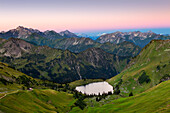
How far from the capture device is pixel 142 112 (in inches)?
3359

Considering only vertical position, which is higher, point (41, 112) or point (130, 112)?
point (130, 112)

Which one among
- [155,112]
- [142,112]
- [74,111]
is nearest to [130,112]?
[142,112]

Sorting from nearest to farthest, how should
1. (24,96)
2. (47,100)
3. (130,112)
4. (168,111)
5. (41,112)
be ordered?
(168,111)
(130,112)
(41,112)
(24,96)
(47,100)

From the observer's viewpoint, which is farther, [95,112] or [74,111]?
[74,111]

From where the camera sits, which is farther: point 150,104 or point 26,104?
point 26,104

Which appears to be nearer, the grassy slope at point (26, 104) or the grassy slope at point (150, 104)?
the grassy slope at point (150, 104)

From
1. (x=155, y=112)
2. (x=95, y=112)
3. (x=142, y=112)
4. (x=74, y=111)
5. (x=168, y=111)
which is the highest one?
(x=168, y=111)

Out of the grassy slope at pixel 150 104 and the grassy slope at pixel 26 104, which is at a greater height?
the grassy slope at pixel 150 104

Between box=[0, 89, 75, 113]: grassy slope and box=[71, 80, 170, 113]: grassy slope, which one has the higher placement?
box=[71, 80, 170, 113]: grassy slope

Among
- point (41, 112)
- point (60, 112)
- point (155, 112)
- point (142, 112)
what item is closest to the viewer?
point (155, 112)

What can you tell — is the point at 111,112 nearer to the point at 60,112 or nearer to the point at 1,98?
the point at 60,112

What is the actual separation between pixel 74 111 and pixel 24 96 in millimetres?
67380

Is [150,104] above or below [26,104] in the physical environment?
above

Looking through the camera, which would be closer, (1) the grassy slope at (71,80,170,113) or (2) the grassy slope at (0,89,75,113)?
(1) the grassy slope at (71,80,170,113)
